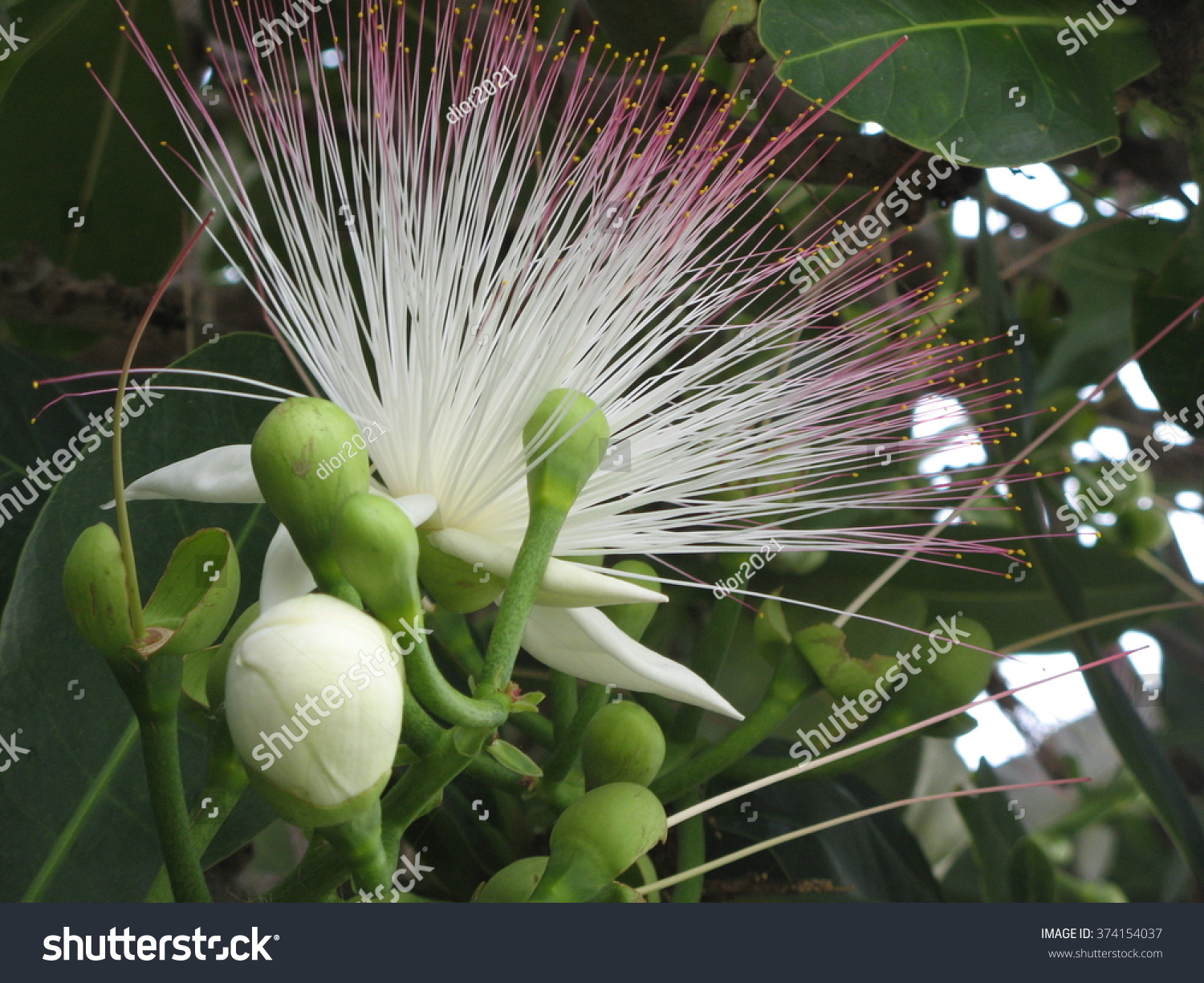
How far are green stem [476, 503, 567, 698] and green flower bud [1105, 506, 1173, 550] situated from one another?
0.80 m

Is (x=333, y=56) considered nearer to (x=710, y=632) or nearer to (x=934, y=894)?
(x=710, y=632)

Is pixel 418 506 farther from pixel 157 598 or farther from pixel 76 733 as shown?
pixel 76 733

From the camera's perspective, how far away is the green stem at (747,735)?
71cm

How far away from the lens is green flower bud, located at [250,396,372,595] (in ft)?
1.49

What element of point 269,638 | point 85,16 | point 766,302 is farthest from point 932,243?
point 269,638

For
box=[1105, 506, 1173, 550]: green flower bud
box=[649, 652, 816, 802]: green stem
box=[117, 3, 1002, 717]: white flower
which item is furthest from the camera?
box=[1105, 506, 1173, 550]: green flower bud

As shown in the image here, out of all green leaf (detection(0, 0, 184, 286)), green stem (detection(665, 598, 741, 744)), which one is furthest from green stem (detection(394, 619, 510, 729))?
green leaf (detection(0, 0, 184, 286))

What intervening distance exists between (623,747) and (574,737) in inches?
1.6

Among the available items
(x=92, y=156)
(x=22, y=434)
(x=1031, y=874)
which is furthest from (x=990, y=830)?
(x=92, y=156)

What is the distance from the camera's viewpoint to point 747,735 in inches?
28.3

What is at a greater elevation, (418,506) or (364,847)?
(418,506)

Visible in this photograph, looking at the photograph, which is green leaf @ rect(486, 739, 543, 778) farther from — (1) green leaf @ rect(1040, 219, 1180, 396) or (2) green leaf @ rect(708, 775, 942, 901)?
(1) green leaf @ rect(1040, 219, 1180, 396)

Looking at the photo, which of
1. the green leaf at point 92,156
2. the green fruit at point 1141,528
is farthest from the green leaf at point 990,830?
the green leaf at point 92,156

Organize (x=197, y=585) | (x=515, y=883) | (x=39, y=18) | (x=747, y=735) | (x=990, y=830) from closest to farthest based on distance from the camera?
1. (x=197, y=585)
2. (x=515, y=883)
3. (x=747, y=735)
4. (x=39, y=18)
5. (x=990, y=830)
